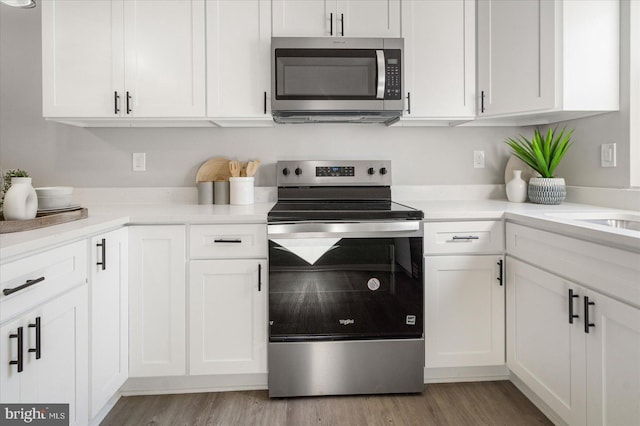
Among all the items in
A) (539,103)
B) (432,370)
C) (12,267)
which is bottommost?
(432,370)

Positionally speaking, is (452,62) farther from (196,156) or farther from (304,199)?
(196,156)

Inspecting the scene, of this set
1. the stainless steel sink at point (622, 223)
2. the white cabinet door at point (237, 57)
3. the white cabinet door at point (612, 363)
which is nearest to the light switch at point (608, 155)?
the stainless steel sink at point (622, 223)

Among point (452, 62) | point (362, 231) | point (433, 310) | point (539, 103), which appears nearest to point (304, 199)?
point (362, 231)

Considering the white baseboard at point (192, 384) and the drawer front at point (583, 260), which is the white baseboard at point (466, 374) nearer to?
the drawer front at point (583, 260)

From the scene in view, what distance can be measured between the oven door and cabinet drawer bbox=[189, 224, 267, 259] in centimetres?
7

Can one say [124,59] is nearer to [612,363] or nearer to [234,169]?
[234,169]

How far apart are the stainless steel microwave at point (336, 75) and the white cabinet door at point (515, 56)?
1.67 feet

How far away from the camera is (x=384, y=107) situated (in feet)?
7.33

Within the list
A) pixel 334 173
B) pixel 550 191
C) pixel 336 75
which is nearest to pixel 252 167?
pixel 334 173

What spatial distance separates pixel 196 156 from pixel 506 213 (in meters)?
1.81

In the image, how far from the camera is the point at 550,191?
7.50 ft

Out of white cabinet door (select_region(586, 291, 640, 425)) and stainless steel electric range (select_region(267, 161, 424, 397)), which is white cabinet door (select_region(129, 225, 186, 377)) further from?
white cabinet door (select_region(586, 291, 640, 425))

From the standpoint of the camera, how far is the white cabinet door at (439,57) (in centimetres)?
231

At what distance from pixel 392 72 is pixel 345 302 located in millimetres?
1231
